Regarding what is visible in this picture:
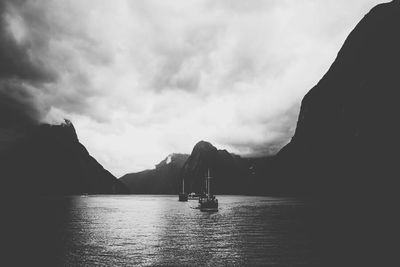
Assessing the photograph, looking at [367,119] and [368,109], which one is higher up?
[368,109]

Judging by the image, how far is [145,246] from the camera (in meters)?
37.4

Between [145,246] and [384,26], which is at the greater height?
[384,26]

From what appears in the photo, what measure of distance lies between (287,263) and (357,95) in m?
153

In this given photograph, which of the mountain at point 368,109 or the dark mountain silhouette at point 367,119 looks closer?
the dark mountain silhouette at point 367,119

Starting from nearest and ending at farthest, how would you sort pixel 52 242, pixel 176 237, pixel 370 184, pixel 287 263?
pixel 287 263, pixel 52 242, pixel 176 237, pixel 370 184

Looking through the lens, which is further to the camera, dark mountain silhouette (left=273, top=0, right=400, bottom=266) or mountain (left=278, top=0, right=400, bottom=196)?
mountain (left=278, top=0, right=400, bottom=196)

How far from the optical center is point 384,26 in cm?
16275

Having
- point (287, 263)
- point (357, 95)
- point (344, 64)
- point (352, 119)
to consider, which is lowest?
point (287, 263)

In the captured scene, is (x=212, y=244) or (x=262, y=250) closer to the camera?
(x=262, y=250)

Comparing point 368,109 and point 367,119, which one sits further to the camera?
point 368,109

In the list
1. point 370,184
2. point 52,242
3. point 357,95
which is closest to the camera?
point 52,242

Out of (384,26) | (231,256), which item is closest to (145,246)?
(231,256)

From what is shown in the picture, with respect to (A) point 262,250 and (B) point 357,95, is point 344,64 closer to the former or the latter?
(B) point 357,95

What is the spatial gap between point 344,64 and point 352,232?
175 metres
